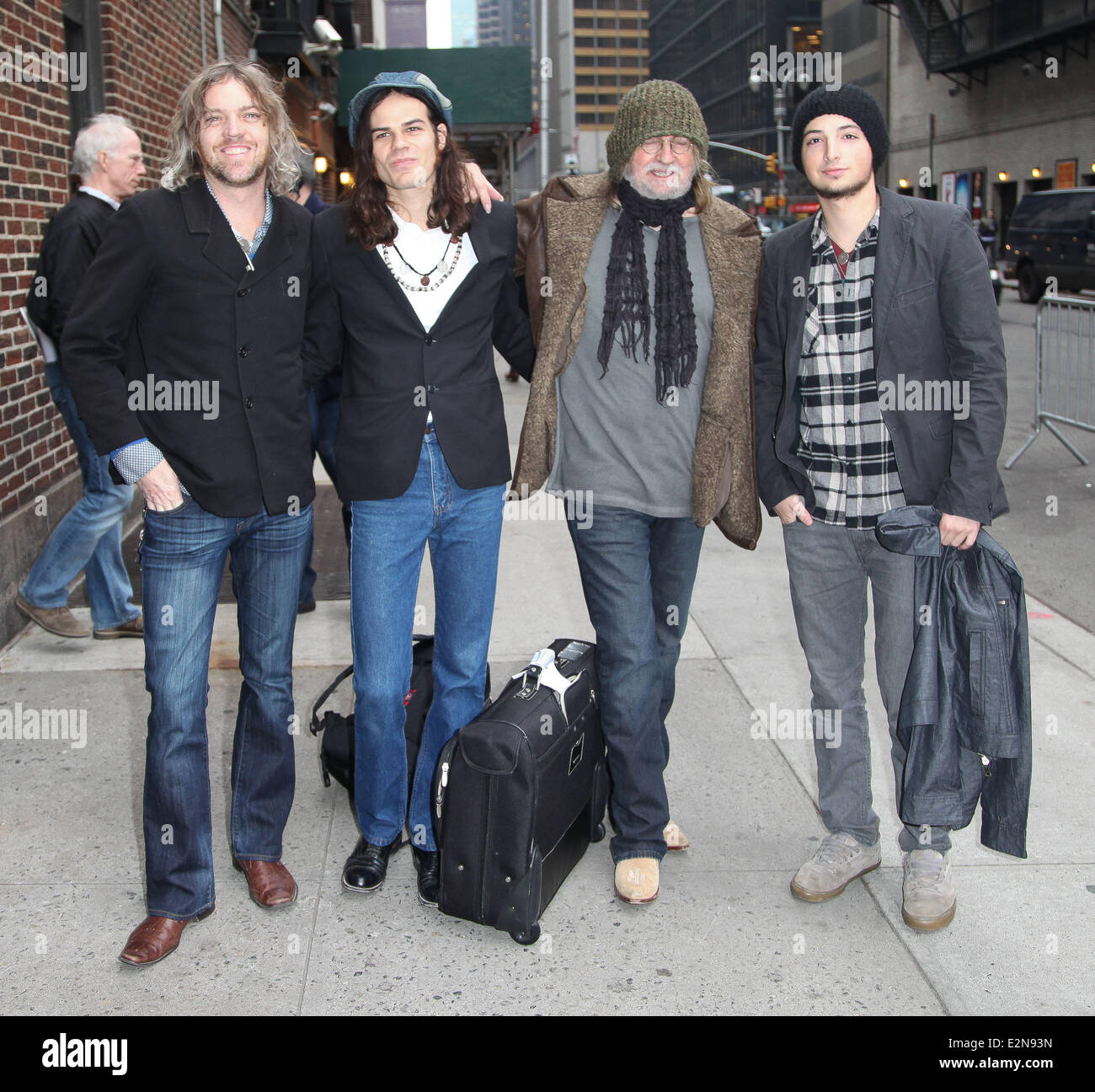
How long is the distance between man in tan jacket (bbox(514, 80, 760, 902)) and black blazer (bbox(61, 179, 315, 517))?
2.25ft

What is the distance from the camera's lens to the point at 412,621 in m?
3.34

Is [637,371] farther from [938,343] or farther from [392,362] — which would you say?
[938,343]

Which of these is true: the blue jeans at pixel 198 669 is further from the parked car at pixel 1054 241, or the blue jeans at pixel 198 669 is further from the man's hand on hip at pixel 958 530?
the parked car at pixel 1054 241

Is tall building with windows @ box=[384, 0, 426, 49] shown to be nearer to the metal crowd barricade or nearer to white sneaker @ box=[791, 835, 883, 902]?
the metal crowd barricade

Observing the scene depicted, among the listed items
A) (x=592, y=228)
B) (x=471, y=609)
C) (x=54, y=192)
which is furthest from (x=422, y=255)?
(x=54, y=192)

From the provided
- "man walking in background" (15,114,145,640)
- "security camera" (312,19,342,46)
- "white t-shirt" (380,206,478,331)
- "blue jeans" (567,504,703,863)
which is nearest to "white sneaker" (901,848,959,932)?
"blue jeans" (567,504,703,863)

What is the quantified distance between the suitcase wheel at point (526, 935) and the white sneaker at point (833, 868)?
2.61 feet

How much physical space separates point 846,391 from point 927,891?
140 centimetres

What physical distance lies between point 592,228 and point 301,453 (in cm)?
101

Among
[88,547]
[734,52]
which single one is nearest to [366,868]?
[88,547]

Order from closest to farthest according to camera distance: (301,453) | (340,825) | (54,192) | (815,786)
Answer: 1. (301,453)
2. (340,825)
3. (815,786)
4. (54,192)

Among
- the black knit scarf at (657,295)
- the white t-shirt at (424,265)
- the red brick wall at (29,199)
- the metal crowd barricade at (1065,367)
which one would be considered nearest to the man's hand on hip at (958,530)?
the black knit scarf at (657,295)

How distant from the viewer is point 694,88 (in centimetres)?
11275
